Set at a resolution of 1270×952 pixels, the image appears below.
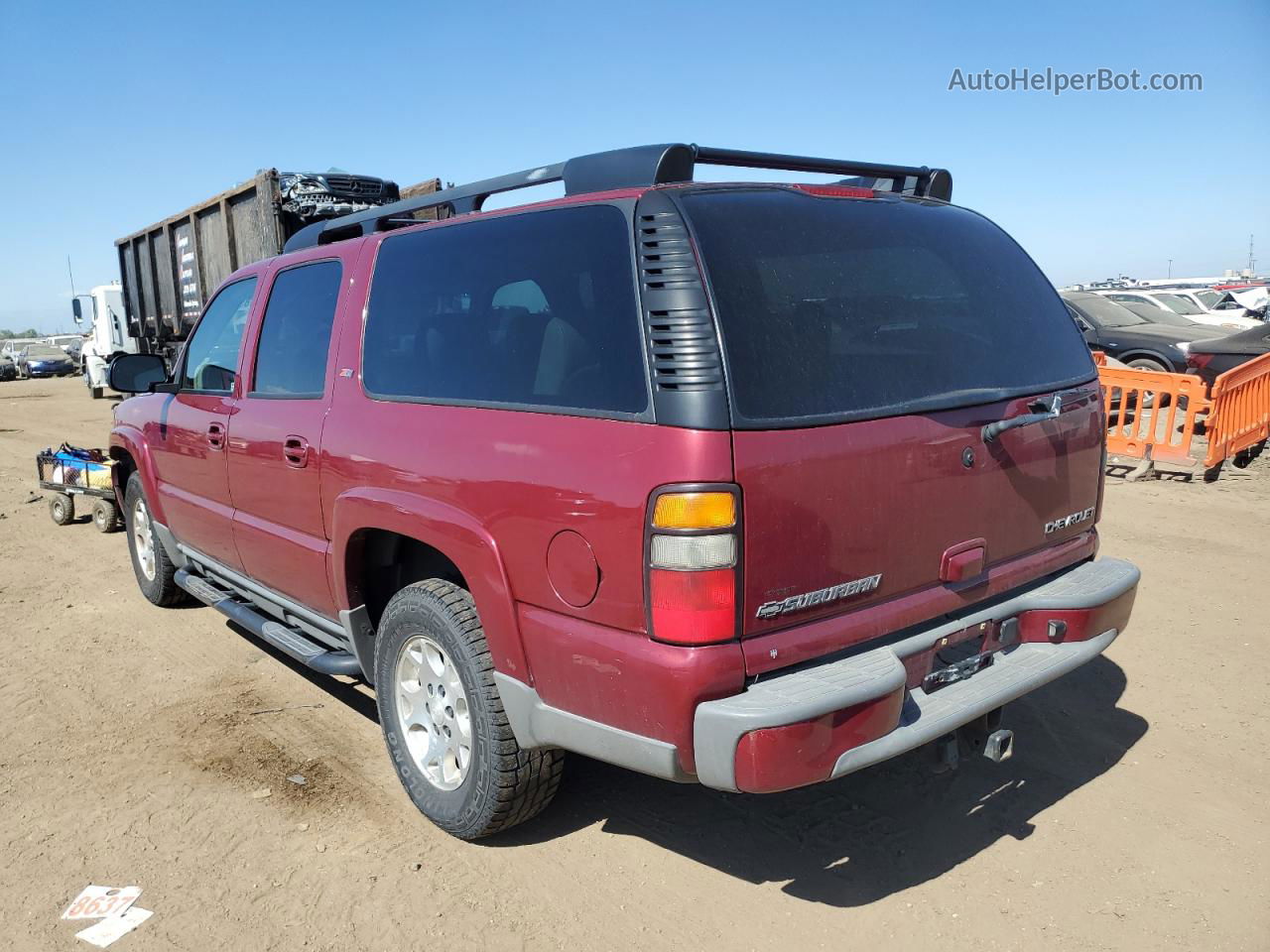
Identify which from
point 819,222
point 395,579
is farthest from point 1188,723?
point 395,579

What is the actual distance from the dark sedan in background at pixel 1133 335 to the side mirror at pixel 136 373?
10634 mm

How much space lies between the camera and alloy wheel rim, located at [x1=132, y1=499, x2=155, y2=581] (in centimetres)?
577

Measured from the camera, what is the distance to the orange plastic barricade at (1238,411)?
889cm

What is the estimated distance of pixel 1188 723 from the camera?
13.0ft

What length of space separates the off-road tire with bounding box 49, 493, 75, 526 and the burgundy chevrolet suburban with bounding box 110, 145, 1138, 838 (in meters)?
5.86

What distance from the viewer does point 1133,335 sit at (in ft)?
43.0

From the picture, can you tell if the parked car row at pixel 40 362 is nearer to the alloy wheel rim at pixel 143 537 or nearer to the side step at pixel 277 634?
the alloy wheel rim at pixel 143 537

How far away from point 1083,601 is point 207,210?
12049 millimetres

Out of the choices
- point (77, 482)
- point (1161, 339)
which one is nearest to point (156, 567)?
point (77, 482)

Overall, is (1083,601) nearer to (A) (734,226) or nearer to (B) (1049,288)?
(B) (1049,288)

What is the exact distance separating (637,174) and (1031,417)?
57.0 inches

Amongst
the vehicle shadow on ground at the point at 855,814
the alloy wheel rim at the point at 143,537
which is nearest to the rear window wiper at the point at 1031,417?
the vehicle shadow on ground at the point at 855,814

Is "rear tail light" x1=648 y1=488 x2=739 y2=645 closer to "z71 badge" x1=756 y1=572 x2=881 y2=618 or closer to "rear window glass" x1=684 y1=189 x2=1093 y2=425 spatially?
"z71 badge" x1=756 y1=572 x2=881 y2=618

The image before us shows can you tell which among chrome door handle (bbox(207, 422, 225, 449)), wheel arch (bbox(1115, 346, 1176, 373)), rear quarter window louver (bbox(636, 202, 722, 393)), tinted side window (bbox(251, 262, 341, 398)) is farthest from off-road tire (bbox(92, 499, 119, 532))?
wheel arch (bbox(1115, 346, 1176, 373))
